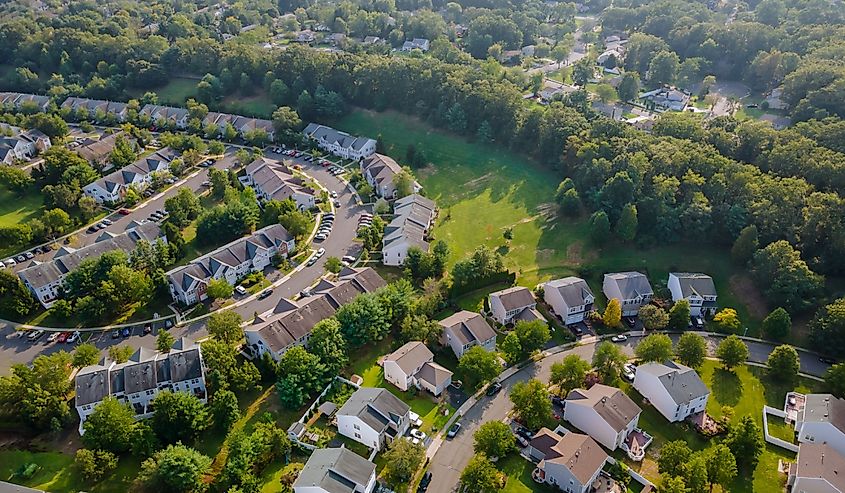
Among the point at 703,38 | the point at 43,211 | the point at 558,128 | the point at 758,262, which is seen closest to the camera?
the point at 758,262

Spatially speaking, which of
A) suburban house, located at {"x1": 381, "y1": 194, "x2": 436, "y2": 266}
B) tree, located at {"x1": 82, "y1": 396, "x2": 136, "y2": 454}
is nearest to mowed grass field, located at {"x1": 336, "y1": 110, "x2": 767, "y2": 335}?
suburban house, located at {"x1": 381, "y1": 194, "x2": 436, "y2": 266}

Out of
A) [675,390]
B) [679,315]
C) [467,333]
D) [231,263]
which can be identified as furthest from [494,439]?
[231,263]

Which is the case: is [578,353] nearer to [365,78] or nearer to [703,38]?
[365,78]

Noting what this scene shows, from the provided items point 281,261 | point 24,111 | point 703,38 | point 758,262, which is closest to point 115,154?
point 24,111

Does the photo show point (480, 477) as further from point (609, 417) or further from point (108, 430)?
point (108, 430)

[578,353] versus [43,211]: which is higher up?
[578,353]

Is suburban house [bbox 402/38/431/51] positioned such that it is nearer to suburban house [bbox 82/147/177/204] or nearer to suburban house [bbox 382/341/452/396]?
suburban house [bbox 82/147/177/204]
